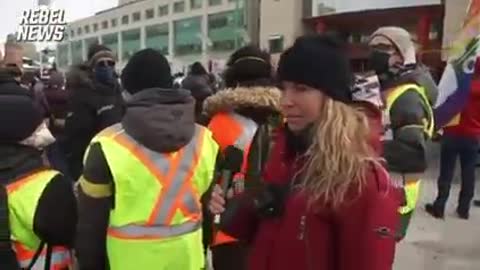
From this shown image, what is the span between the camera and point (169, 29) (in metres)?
78.9

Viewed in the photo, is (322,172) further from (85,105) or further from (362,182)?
(85,105)

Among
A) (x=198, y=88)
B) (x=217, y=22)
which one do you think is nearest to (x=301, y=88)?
(x=198, y=88)

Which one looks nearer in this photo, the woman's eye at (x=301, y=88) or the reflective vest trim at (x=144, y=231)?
the woman's eye at (x=301, y=88)

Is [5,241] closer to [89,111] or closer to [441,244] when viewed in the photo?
[89,111]

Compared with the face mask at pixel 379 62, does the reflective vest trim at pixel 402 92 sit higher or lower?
lower

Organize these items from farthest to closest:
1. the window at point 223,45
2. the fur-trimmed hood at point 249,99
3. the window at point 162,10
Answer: the window at point 162,10 < the window at point 223,45 < the fur-trimmed hood at point 249,99

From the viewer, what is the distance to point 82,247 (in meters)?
3.00

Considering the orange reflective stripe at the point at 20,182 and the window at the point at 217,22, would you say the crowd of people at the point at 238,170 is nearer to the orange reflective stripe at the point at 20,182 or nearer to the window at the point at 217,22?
the orange reflective stripe at the point at 20,182

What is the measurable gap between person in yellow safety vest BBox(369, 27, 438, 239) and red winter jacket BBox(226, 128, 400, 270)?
3.84 ft

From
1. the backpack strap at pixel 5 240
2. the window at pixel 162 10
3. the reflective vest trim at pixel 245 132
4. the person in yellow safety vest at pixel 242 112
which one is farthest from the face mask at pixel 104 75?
the window at pixel 162 10

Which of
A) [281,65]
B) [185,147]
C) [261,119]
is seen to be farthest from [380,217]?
[261,119]

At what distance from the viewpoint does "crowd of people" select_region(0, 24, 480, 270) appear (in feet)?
7.41

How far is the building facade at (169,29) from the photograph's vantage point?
62594mm

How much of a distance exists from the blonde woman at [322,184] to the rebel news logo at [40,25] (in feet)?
84.5
